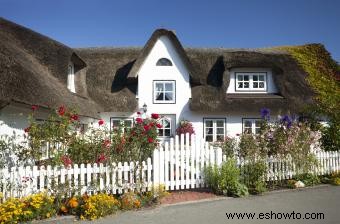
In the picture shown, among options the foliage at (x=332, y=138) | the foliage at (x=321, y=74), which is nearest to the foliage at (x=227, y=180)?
the foliage at (x=332, y=138)

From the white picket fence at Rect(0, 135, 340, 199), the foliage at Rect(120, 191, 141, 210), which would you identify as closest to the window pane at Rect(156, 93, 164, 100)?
the white picket fence at Rect(0, 135, 340, 199)

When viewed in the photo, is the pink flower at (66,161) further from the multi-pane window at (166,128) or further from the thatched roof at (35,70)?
the multi-pane window at (166,128)

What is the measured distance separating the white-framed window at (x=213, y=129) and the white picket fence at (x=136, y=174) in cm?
888

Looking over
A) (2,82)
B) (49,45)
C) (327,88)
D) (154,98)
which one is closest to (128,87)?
(154,98)

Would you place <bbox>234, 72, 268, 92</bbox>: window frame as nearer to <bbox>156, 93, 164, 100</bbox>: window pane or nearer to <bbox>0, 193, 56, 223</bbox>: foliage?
<bbox>156, 93, 164, 100</bbox>: window pane

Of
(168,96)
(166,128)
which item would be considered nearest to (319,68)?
(168,96)

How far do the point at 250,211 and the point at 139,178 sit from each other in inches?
109

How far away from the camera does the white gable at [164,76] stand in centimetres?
2003

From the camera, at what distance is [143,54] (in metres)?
20.0

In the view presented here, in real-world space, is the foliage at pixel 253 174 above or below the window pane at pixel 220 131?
below

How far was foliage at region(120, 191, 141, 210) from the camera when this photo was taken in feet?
27.0

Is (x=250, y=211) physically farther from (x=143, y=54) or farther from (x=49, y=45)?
(x=143, y=54)

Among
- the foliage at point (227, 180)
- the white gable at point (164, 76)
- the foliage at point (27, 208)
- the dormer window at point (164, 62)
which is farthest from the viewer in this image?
the dormer window at point (164, 62)

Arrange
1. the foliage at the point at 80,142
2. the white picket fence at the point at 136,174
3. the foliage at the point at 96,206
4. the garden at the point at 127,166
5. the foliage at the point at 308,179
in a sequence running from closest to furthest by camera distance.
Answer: the foliage at the point at 96,206 → the garden at the point at 127,166 → the white picket fence at the point at 136,174 → the foliage at the point at 80,142 → the foliage at the point at 308,179
